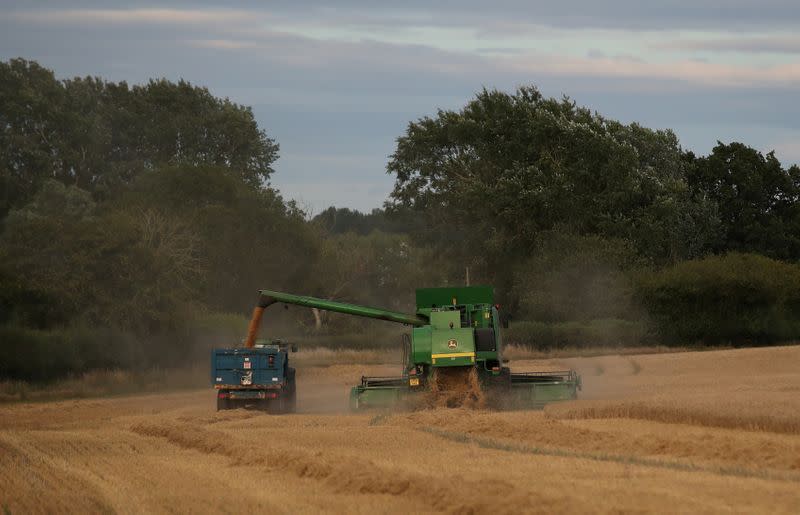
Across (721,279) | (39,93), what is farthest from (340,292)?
(721,279)

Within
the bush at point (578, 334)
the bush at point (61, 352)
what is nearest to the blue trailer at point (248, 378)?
the bush at point (61, 352)

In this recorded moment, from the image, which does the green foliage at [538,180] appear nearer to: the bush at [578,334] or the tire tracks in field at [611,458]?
the bush at [578,334]

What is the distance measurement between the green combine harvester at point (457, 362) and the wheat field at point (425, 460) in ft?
4.41

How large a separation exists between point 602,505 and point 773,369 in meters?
37.9

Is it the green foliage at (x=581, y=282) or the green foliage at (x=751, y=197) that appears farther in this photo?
the green foliage at (x=751, y=197)

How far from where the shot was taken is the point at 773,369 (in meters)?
51.6

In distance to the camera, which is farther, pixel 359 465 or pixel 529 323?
pixel 529 323

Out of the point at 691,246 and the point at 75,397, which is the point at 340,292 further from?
the point at 75,397

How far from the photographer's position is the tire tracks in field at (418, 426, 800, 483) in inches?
756

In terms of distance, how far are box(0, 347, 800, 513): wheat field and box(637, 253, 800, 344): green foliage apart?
30.1 meters

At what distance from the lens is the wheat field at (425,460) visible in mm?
17078

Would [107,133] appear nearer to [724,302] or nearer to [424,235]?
[424,235]

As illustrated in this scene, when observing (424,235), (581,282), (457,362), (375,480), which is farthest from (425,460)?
(424,235)

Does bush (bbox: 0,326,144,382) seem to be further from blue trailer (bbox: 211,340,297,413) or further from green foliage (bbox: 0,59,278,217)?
green foliage (bbox: 0,59,278,217)
